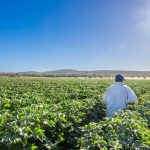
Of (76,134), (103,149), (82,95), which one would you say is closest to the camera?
(103,149)

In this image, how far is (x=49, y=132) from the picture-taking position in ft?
20.5

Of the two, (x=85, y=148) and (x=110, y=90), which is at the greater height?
(x=110, y=90)

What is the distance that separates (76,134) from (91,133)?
2072mm

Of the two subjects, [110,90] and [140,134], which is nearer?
[140,134]

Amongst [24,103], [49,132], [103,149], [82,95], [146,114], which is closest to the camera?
[103,149]

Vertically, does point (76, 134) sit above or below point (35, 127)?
below

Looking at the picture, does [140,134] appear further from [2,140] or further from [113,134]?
[2,140]

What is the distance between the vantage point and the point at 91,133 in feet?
16.5

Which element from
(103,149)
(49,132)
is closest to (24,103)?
(49,132)

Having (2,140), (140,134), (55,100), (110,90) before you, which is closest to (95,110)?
(110,90)

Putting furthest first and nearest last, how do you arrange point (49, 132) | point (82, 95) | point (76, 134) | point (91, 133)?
point (82, 95), point (76, 134), point (49, 132), point (91, 133)

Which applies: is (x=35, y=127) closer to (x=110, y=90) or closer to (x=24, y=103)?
(x=24, y=103)

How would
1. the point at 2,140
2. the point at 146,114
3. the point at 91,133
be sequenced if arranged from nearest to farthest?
the point at 2,140
the point at 91,133
the point at 146,114

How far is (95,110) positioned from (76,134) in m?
2.58
